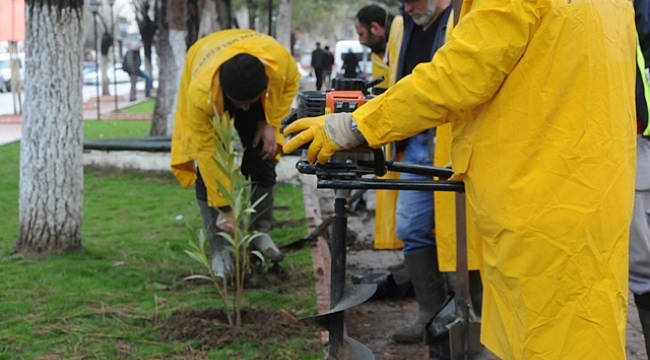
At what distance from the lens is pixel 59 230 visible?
625 cm

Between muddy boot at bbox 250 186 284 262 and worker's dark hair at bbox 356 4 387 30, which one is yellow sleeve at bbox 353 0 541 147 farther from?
worker's dark hair at bbox 356 4 387 30

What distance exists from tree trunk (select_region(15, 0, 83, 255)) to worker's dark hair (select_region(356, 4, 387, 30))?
1.99 meters

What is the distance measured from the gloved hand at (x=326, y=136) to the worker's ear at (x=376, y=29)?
3.23m

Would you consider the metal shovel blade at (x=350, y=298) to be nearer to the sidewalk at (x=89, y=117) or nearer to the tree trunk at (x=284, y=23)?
the sidewalk at (x=89, y=117)

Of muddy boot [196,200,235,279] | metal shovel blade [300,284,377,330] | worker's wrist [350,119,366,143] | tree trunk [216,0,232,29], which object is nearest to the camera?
worker's wrist [350,119,366,143]

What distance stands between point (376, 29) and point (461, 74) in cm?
344

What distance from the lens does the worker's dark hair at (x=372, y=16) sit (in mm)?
5957

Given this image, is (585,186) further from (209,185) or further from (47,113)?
(47,113)

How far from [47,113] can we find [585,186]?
4511mm

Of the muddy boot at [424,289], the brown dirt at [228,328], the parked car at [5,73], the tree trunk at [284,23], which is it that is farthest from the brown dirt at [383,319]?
the parked car at [5,73]

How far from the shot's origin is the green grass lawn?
4418 millimetres

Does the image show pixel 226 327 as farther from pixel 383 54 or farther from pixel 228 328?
pixel 383 54

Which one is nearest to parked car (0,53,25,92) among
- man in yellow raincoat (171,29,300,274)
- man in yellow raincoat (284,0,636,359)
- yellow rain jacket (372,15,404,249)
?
man in yellow raincoat (171,29,300,274)

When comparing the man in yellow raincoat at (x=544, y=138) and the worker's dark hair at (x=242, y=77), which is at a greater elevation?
the worker's dark hair at (x=242, y=77)
